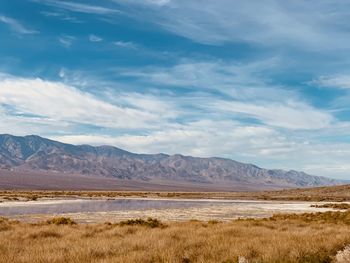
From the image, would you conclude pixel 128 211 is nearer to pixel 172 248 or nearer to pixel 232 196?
pixel 172 248

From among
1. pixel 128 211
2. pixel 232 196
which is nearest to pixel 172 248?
pixel 128 211

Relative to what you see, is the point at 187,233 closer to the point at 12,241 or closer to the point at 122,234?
the point at 122,234

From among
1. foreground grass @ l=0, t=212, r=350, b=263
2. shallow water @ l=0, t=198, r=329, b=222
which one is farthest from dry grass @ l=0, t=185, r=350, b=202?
foreground grass @ l=0, t=212, r=350, b=263

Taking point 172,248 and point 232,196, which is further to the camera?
point 232,196

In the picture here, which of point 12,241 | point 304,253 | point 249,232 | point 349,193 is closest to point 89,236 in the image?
point 12,241

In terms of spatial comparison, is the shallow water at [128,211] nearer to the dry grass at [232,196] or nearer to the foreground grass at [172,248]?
the foreground grass at [172,248]

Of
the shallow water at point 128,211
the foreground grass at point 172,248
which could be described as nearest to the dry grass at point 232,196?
the shallow water at point 128,211

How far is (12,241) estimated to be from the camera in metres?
17.2

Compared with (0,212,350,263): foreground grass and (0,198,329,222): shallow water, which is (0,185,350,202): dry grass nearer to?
(0,198,329,222): shallow water

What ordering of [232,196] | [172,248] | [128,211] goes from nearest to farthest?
[172,248]
[128,211]
[232,196]

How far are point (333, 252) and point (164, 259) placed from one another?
6.13 meters

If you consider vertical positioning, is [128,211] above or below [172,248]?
below

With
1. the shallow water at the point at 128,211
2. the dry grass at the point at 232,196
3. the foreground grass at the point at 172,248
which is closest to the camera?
the foreground grass at the point at 172,248

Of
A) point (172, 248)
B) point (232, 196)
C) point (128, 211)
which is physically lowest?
point (232, 196)
